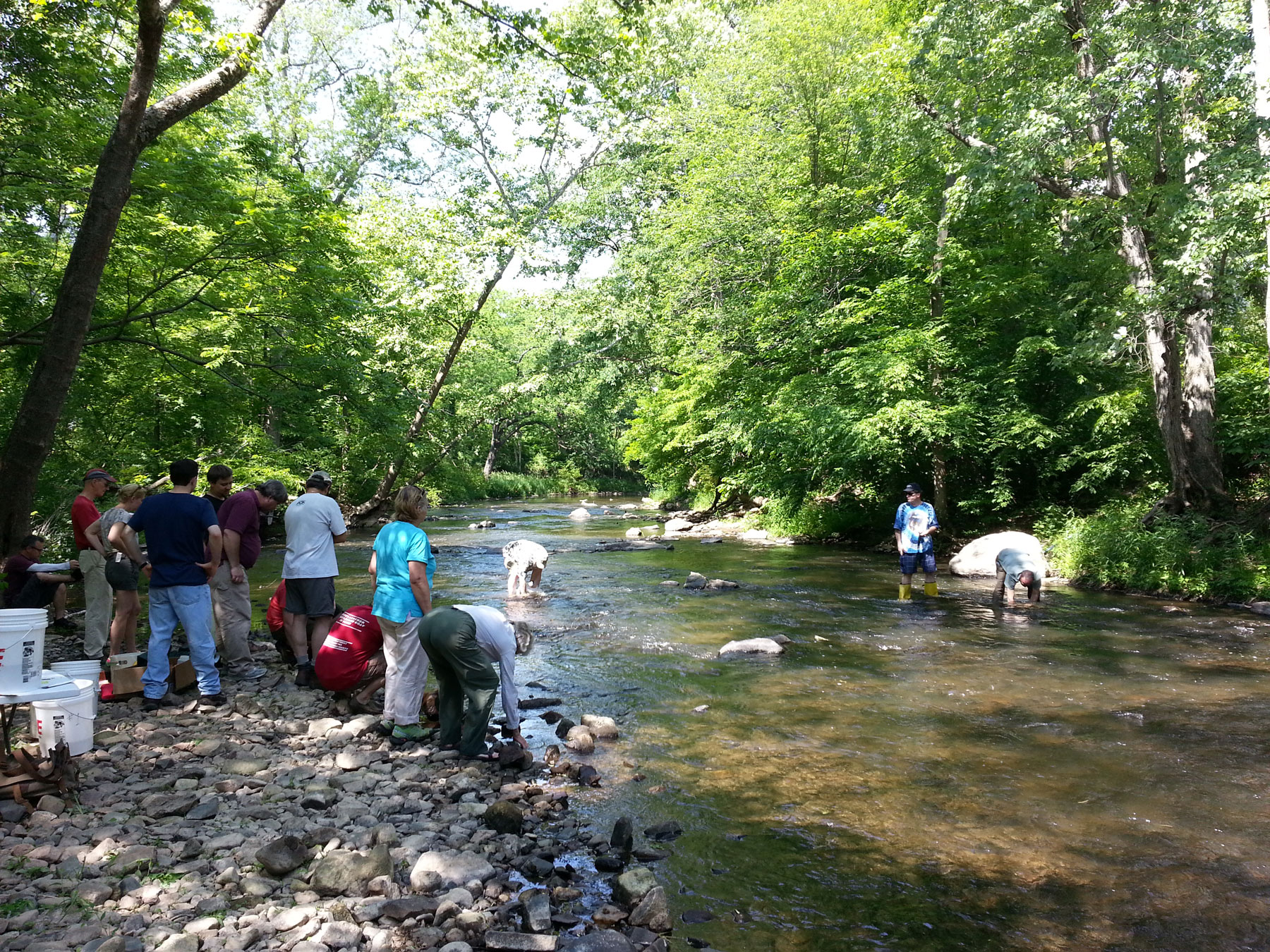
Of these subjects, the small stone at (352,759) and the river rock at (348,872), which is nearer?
the river rock at (348,872)

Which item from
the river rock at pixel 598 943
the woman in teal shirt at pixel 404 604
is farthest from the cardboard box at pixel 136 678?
the river rock at pixel 598 943

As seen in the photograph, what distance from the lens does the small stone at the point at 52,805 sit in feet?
13.8

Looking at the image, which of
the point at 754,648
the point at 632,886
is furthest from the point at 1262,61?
the point at 632,886

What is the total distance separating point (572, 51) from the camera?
9211 millimetres

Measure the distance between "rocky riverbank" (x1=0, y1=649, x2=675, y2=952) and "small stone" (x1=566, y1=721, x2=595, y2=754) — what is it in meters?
0.43

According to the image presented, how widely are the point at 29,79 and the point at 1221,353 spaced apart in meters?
21.3

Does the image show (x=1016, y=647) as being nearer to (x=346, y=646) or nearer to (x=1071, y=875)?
(x=1071, y=875)

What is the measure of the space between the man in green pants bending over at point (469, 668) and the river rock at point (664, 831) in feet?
4.52

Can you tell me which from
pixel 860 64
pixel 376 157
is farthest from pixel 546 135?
pixel 860 64

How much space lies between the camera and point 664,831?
15.7 feet

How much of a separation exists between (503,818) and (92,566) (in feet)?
19.1

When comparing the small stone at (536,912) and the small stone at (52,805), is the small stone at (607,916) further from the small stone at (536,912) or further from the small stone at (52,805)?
the small stone at (52,805)

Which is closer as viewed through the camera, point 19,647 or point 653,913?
point 653,913

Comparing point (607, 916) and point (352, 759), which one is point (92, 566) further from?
point (607, 916)
